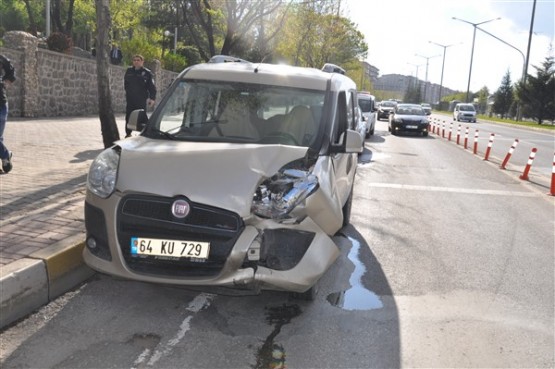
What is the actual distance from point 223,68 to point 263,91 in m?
0.53

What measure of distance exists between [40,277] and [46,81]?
533 inches

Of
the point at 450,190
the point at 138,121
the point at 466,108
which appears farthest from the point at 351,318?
the point at 466,108

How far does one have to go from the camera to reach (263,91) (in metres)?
5.11

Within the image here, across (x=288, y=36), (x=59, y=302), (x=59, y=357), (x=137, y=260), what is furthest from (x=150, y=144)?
(x=288, y=36)

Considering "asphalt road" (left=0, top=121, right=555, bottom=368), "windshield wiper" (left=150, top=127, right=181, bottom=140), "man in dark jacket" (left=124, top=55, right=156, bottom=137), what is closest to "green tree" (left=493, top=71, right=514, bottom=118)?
"man in dark jacket" (left=124, top=55, right=156, bottom=137)

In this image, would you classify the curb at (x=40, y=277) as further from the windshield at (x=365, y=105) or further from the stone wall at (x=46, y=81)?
the windshield at (x=365, y=105)

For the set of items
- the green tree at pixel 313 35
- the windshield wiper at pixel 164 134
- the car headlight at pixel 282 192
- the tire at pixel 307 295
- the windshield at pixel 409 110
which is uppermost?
the green tree at pixel 313 35

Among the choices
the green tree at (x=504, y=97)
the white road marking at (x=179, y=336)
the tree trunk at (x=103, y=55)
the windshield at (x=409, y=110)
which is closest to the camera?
the white road marking at (x=179, y=336)

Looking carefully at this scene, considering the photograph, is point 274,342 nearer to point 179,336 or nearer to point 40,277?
point 179,336

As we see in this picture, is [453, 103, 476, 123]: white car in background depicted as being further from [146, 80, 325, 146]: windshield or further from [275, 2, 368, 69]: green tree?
[146, 80, 325, 146]: windshield

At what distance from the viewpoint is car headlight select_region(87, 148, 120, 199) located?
12.6ft

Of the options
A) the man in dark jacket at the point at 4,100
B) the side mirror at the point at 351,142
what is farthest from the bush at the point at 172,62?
the side mirror at the point at 351,142

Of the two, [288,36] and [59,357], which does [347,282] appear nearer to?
[59,357]

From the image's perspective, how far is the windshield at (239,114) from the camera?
4809mm
